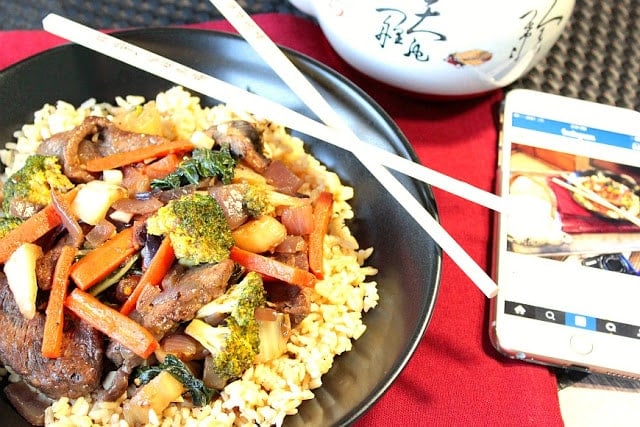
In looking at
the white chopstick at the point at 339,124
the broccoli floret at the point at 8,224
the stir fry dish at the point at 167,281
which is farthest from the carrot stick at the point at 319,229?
the broccoli floret at the point at 8,224

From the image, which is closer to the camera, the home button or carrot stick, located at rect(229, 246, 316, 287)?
carrot stick, located at rect(229, 246, 316, 287)

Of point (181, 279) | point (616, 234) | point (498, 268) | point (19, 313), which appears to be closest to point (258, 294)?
point (181, 279)

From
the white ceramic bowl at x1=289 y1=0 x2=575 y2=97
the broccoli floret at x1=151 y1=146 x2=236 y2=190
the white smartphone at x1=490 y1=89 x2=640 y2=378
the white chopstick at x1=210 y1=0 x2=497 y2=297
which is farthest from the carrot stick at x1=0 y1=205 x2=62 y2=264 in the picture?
the white smartphone at x1=490 y1=89 x2=640 y2=378

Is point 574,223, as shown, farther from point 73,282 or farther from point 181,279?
point 73,282

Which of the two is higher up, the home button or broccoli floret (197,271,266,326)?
broccoli floret (197,271,266,326)

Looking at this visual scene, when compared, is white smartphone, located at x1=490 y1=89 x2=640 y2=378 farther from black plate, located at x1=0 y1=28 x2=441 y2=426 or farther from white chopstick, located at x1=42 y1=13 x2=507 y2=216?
black plate, located at x1=0 y1=28 x2=441 y2=426
